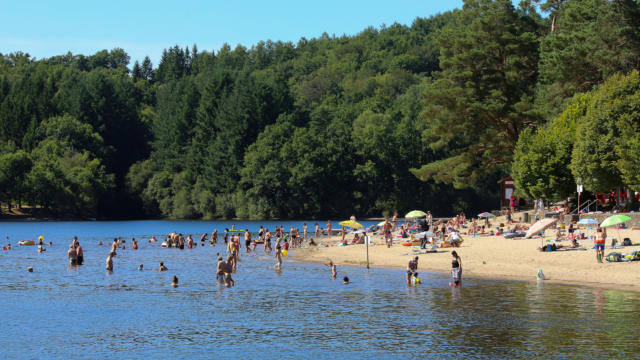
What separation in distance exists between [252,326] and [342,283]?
12112 mm

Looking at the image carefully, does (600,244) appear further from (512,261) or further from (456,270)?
(456,270)

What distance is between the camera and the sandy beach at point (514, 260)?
3831 centimetres

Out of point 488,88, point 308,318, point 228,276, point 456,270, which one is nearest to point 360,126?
point 488,88

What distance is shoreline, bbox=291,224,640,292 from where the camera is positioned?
3812 centimetres

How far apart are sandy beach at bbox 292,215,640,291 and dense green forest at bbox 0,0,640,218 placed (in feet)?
33.7

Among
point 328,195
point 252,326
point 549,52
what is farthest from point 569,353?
point 328,195

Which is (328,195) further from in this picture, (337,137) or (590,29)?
(590,29)

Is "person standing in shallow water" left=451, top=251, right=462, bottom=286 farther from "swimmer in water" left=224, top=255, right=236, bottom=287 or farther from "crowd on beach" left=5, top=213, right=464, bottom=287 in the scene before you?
"swimmer in water" left=224, top=255, right=236, bottom=287

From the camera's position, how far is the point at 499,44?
79.2 meters

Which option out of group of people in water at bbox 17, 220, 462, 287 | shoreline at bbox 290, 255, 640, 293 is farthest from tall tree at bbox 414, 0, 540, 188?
shoreline at bbox 290, 255, 640, 293

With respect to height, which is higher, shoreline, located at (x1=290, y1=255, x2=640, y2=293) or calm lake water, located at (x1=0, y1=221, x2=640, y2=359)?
shoreline, located at (x1=290, y1=255, x2=640, y2=293)

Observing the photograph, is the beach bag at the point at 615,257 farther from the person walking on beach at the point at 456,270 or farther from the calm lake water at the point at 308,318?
the person walking on beach at the point at 456,270

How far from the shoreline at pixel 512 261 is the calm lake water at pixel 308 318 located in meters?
1.89

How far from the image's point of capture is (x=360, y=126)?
13725cm
